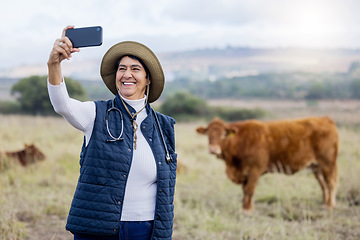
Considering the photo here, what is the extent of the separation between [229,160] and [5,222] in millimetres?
4234

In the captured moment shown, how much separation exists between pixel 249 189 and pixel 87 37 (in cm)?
549

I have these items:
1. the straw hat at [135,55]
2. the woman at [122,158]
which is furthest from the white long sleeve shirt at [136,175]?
the straw hat at [135,55]

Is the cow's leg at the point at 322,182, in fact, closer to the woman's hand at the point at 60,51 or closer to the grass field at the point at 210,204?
the grass field at the point at 210,204

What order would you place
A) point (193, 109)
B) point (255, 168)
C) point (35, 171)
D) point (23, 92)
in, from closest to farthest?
point (255, 168), point (35, 171), point (23, 92), point (193, 109)

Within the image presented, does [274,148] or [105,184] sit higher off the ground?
[274,148]

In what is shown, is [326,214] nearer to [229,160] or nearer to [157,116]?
[229,160]

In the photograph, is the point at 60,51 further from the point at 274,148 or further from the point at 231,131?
the point at 274,148

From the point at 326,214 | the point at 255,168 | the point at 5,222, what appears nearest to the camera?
the point at 5,222

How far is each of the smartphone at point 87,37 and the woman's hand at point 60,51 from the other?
5cm

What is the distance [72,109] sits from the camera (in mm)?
2412

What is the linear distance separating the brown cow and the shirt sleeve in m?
5.03

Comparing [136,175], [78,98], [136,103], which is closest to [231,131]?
[136,103]

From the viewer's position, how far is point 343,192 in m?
8.12

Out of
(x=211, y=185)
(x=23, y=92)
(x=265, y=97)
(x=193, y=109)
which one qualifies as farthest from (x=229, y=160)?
(x=265, y=97)
